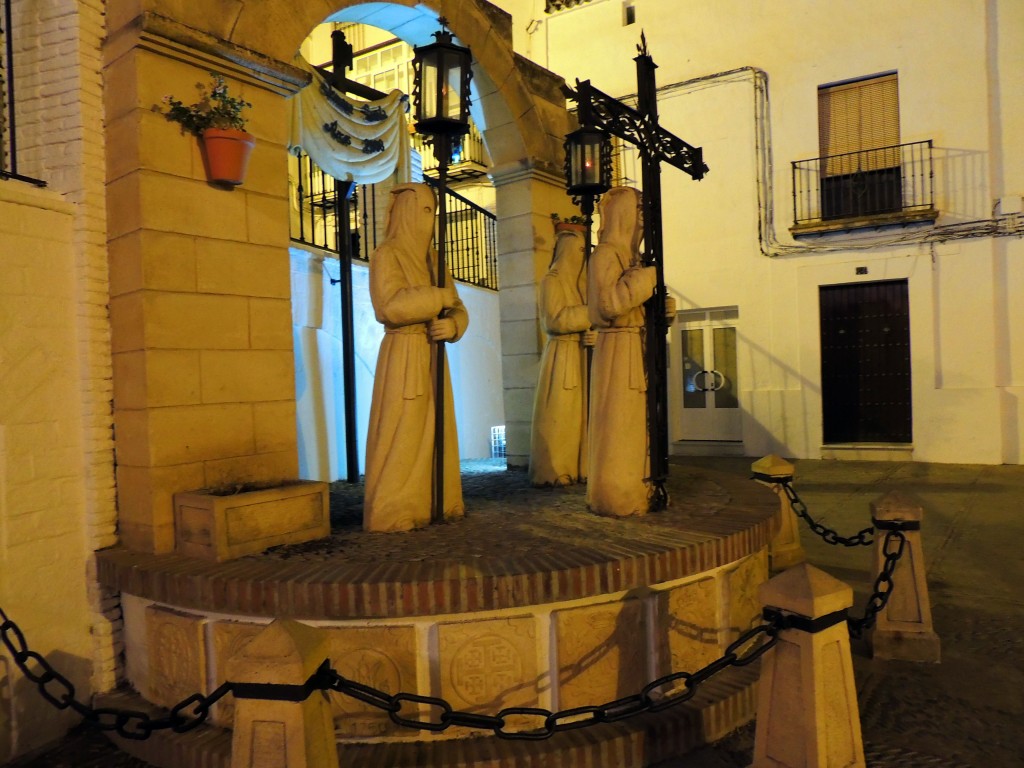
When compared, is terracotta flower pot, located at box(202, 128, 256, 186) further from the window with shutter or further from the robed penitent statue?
the window with shutter

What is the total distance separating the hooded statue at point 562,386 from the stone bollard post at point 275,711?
350 cm

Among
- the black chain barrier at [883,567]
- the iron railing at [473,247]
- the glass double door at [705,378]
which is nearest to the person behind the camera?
the black chain barrier at [883,567]

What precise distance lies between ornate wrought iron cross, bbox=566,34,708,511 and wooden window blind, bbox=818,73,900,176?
26.6ft

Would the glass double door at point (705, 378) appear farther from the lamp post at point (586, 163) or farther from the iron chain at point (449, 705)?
the iron chain at point (449, 705)

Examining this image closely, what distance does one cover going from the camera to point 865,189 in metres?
11.3

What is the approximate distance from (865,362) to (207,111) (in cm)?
1060

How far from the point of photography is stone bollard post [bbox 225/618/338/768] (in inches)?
78.4

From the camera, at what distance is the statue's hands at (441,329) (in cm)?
402

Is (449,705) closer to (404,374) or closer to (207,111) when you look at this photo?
(404,374)

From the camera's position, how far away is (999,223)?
10.4 m

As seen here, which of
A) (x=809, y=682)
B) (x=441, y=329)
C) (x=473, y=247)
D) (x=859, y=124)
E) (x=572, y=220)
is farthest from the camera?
(x=859, y=124)

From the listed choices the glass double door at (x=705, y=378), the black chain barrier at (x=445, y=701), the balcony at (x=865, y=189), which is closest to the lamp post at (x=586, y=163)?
the black chain barrier at (x=445, y=701)

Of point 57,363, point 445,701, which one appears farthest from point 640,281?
point 57,363

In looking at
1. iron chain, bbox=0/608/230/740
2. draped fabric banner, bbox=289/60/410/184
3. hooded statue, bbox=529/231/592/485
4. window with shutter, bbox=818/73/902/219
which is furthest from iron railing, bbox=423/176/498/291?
iron chain, bbox=0/608/230/740
